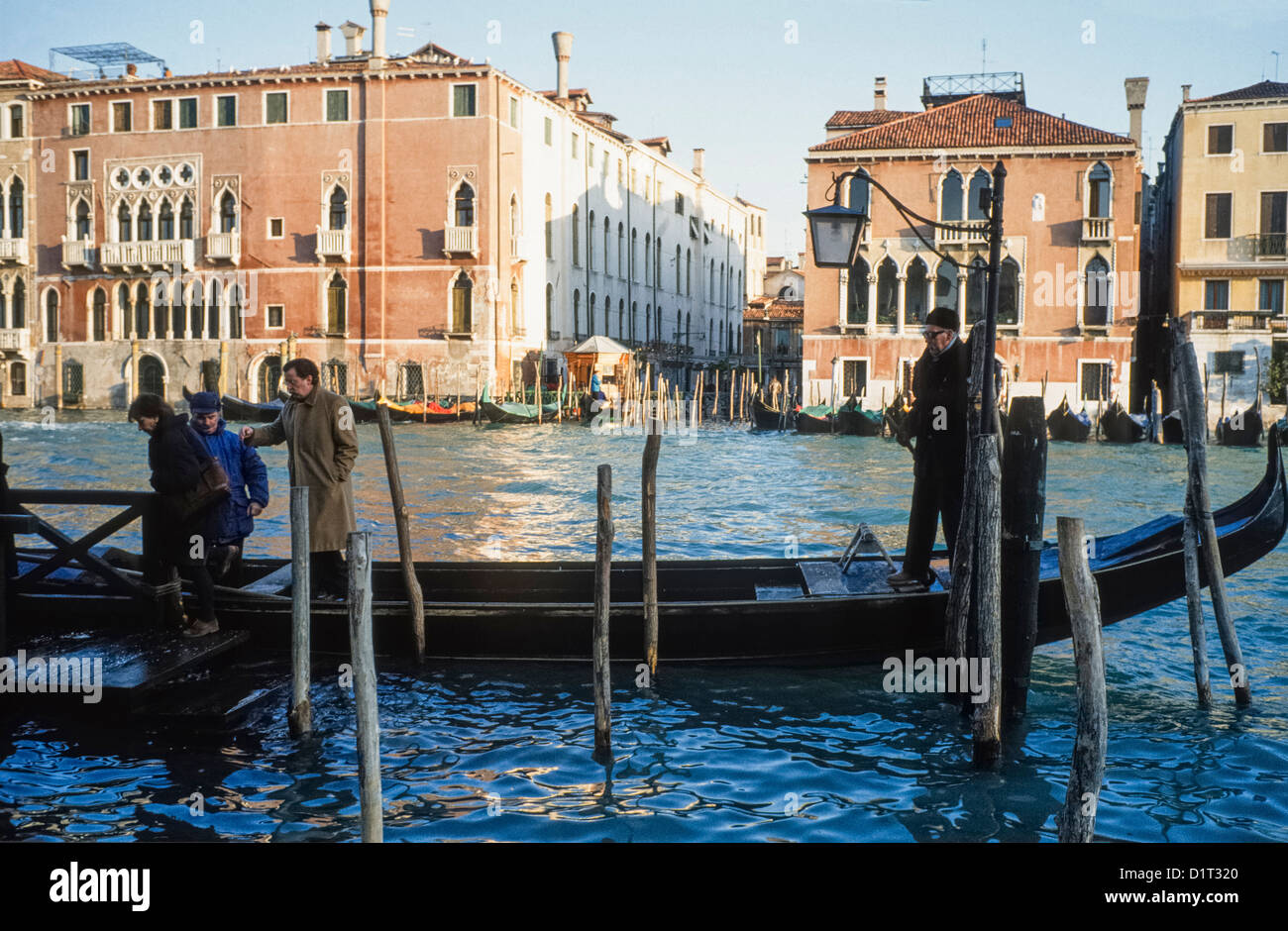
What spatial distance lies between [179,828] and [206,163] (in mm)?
22567

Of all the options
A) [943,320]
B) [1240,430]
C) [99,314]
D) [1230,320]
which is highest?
[99,314]

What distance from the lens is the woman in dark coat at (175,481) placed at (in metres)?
4.55

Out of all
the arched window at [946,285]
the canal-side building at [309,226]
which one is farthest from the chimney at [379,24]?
the arched window at [946,285]

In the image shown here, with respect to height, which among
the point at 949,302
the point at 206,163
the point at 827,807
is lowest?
the point at 827,807

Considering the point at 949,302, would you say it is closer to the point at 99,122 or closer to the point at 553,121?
the point at 553,121

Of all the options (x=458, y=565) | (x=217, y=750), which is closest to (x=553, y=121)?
(x=458, y=565)

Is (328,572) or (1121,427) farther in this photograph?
(1121,427)

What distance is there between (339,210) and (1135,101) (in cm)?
1478

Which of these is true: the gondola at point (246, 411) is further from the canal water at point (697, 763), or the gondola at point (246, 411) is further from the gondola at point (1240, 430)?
the canal water at point (697, 763)

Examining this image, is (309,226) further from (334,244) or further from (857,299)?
(857,299)

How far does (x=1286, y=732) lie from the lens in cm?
454

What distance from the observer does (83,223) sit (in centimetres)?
2539

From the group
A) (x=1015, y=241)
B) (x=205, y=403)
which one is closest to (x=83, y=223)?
(x=1015, y=241)

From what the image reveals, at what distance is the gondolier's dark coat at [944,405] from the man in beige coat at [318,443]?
6.88ft
